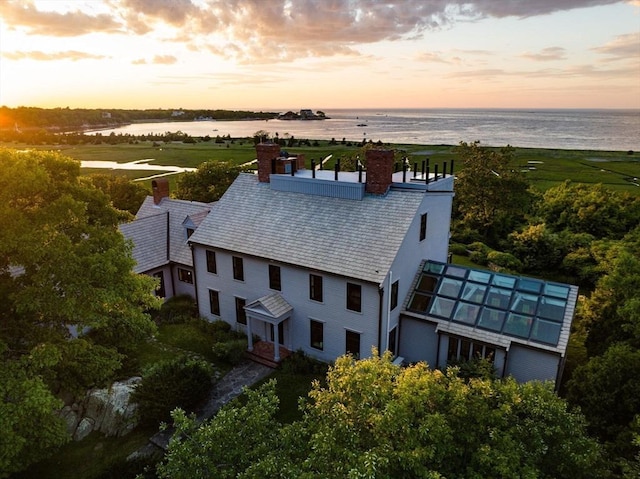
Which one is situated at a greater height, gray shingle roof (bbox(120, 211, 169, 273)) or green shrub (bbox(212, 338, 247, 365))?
gray shingle roof (bbox(120, 211, 169, 273))

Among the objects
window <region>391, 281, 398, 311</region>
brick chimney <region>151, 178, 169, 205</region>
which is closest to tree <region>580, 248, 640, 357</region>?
window <region>391, 281, 398, 311</region>

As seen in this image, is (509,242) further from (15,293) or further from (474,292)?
(15,293)

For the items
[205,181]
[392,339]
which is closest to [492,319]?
[392,339]

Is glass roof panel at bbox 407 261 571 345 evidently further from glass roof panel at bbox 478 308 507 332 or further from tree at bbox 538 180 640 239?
tree at bbox 538 180 640 239

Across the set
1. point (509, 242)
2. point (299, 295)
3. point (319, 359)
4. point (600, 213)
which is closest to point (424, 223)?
point (299, 295)

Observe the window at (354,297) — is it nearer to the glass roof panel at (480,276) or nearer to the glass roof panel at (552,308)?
the glass roof panel at (480,276)

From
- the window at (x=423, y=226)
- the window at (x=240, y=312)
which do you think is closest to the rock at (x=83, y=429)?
the window at (x=240, y=312)
